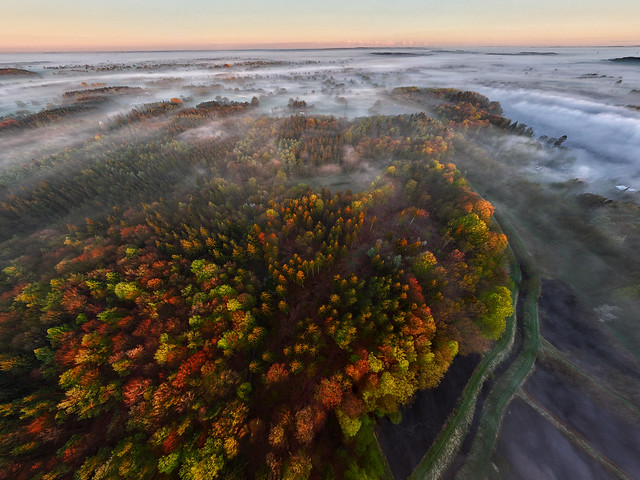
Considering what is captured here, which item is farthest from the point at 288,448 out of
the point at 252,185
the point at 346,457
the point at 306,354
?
the point at 252,185

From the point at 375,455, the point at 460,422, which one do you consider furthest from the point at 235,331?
the point at 460,422

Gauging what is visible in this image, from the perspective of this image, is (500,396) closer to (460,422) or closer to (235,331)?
(460,422)

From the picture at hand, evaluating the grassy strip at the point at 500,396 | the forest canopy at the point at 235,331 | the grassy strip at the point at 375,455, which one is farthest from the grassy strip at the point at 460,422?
the forest canopy at the point at 235,331

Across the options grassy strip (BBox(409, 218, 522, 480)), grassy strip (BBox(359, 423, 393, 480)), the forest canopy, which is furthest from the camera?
grassy strip (BBox(409, 218, 522, 480))

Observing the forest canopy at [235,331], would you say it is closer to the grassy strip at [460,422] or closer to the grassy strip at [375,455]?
the grassy strip at [375,455]

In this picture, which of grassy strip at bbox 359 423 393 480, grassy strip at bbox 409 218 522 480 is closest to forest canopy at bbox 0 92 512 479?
grassy strip at bbox 359 423 393 480

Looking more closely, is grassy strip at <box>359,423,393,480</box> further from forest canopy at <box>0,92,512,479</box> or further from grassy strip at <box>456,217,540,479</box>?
grassy strip at <box>456,217,540,479</box>

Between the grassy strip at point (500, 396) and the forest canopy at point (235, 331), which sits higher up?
the forest canopy at point (235, 331)

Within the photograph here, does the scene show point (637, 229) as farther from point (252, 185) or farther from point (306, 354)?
point (252, 185)
